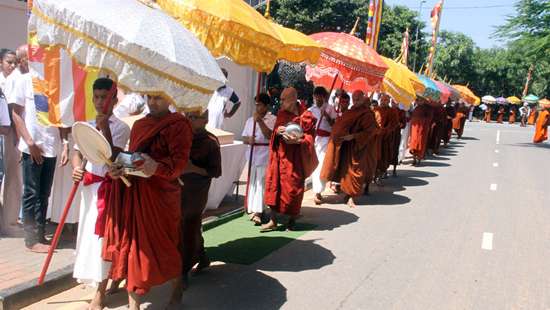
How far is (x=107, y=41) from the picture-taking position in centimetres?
331

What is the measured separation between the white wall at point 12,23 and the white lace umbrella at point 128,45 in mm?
4916

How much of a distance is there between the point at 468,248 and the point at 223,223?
315 cm

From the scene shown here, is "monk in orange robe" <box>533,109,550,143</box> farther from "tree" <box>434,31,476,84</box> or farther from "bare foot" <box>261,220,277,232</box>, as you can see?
"tree" <box>434,31,476,84</box>

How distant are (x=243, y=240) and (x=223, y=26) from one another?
268 cm

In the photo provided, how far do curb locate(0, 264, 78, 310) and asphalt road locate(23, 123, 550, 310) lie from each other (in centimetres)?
8

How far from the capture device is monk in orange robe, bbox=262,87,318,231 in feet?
22.1

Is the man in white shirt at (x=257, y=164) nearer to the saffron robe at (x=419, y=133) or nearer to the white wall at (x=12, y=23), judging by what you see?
the white wall at (x=12, y=23)

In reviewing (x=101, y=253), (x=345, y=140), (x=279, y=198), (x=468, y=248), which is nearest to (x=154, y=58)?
(x=101, y=253)

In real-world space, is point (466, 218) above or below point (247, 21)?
below

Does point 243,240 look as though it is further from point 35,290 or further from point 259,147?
point 35,290

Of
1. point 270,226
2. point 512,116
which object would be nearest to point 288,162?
point 270,226

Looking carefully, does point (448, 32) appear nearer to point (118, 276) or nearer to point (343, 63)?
point (343, 63)

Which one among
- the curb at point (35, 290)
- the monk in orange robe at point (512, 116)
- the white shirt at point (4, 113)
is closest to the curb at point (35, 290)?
the curb at point (35, 290)

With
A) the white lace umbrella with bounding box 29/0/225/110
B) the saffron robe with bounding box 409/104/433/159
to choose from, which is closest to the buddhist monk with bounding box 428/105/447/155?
the saffron robe with bounding box 409/104/433/159
